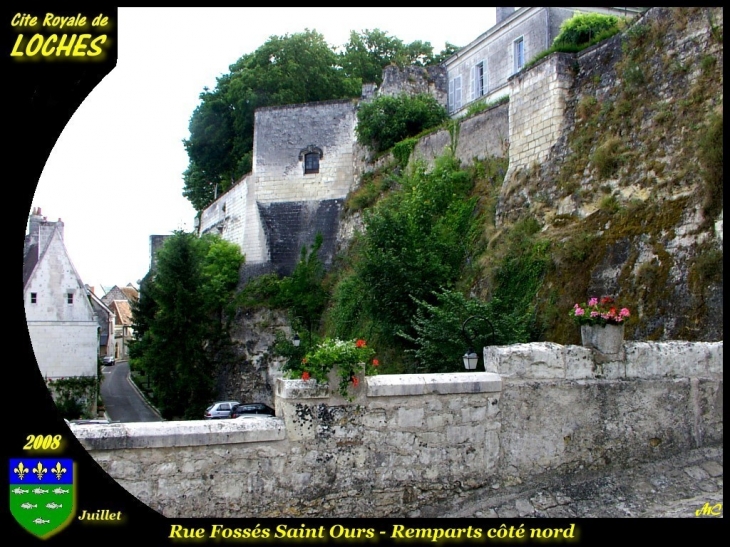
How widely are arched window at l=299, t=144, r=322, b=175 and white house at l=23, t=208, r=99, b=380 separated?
1056 cm

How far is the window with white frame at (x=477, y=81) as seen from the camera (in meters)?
27.0

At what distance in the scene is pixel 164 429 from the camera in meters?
5.45

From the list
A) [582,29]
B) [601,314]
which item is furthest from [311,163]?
[601,314]

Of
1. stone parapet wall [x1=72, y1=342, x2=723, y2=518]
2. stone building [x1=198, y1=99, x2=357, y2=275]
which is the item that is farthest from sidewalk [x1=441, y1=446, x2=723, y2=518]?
stone building [x1=198, y1=99, x2=357, y2=275]

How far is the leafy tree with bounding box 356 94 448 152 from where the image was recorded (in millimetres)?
24312

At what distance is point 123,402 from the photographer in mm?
32344

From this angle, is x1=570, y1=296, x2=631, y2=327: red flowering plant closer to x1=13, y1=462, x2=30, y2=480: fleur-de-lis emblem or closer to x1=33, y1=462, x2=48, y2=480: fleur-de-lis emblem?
x1=33, y1=462, x2=48, y2=480: fleur-de-lis emblem

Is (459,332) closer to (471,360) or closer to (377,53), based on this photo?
(471,360)

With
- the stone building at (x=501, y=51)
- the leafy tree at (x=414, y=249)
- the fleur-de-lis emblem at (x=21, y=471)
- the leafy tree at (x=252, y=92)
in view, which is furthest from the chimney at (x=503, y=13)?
the fleur-de-lis emblem at (x=21, y=471)

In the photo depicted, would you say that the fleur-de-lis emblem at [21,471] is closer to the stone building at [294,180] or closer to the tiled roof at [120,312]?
the stone building at [294,180]

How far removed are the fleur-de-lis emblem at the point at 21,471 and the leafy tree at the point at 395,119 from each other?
20.6 metres

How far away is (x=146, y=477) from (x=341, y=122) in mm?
22390

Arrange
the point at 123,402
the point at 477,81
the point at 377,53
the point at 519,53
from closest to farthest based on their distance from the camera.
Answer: the point at 519,53
the point at 477,81
the point at 123,402
the point at 377,53

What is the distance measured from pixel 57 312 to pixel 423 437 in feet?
84.6
